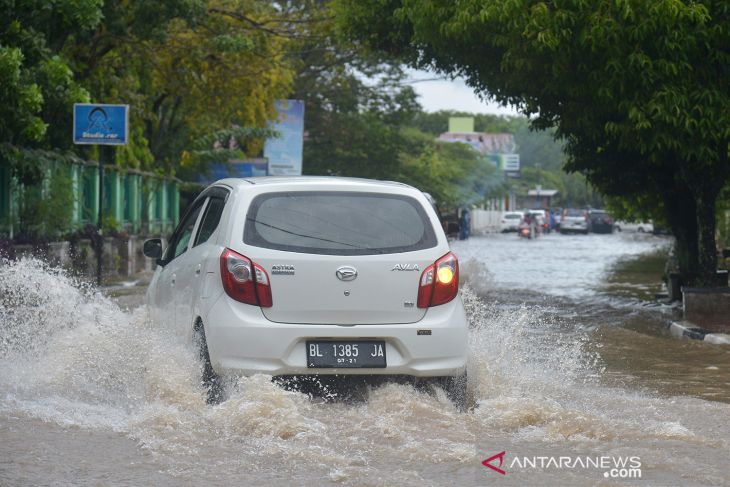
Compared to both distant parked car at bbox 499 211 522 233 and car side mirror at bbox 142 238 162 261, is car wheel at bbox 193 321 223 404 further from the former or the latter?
distant parked car at bbox 499 211 522 233

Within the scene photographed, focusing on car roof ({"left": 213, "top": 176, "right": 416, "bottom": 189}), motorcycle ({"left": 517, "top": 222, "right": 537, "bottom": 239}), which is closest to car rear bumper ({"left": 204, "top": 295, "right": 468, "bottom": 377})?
car roof ({"left": 213, "top": 176, "right": 416, "bottom": 189})

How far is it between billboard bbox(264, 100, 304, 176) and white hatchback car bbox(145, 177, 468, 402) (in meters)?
30.7

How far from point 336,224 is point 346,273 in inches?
13.6

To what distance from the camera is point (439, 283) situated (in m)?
7.77

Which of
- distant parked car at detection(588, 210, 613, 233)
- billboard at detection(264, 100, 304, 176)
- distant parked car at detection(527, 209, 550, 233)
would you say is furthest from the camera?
distant parked car at detection(588, 210, 613, 233)

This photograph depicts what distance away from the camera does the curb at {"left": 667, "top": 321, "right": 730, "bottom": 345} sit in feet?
42.8

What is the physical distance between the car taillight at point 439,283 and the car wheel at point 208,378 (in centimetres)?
128

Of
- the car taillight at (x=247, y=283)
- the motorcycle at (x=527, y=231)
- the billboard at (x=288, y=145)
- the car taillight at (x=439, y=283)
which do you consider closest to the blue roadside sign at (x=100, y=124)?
the car taillight at (x=247, y=283)

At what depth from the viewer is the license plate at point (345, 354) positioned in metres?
7.48

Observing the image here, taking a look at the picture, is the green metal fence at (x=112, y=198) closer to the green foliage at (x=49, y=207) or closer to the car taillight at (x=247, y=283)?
the green foliage at (x=49, y=207)

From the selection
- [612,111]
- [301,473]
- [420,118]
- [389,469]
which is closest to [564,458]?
[389,469]

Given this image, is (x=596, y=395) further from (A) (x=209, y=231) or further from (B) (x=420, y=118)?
(B) (x=420, y=118)

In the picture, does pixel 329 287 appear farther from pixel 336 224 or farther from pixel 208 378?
pixel 208 378

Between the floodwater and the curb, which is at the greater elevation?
the floodwater
